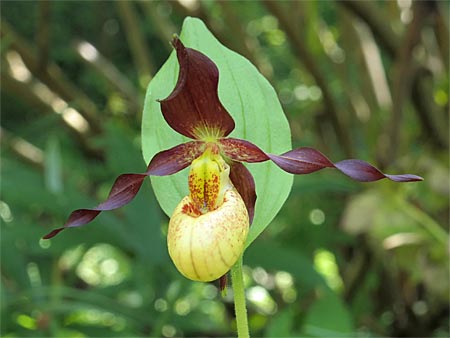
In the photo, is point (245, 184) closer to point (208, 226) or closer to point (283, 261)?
point (208, 226)

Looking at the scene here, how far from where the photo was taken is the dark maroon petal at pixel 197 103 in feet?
1.40

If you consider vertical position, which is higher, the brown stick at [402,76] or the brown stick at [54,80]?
the brown stick at [54,80]

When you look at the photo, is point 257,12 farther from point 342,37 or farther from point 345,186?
point 345,186

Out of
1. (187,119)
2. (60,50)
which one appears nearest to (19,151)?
(60,50)

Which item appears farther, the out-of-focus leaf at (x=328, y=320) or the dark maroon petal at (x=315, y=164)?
the out-of-focus leaf at (x=328, y=320)

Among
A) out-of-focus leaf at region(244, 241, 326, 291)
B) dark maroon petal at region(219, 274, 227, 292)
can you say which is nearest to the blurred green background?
out-of-focus leaf at region(244, 241, 326, 291)

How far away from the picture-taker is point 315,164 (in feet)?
1.47

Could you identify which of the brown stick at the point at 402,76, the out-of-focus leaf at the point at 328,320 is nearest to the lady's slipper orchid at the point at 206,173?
the out-of-focus leaf at the point at 328,320

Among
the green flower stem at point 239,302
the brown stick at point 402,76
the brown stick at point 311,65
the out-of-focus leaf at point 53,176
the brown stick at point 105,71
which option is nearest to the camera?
the green flower stem at point 239,302

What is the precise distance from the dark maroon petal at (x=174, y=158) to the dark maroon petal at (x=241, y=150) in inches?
0.7

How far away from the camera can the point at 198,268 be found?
1.37 feet

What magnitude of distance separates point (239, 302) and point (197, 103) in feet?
0.44

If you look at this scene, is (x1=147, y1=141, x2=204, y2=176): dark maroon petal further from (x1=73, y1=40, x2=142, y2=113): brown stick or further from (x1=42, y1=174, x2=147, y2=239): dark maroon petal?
(x1=73, y1=40, x2=142, y2=113): brown stick

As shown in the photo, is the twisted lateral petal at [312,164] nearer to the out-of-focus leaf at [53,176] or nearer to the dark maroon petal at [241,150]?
the dark maroon petal at [241,150]
